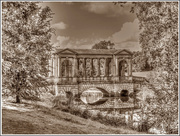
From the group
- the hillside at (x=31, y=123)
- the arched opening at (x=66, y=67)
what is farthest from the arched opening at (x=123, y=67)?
the hillside at (x=31, y=123)

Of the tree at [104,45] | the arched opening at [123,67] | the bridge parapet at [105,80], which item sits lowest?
the bridge parapet at [105,80]

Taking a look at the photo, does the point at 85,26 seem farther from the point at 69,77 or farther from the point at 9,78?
the point at 9,78

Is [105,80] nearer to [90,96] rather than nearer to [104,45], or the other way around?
[104,45]

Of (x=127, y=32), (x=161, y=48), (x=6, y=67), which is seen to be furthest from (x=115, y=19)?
(x=6, y=67)

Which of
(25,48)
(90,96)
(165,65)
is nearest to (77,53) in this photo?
(25,48)

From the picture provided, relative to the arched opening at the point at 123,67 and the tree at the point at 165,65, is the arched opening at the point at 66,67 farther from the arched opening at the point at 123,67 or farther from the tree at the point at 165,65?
the tree at the point at 165,65

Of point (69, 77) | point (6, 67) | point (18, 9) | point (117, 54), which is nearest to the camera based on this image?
point (6, 67)
